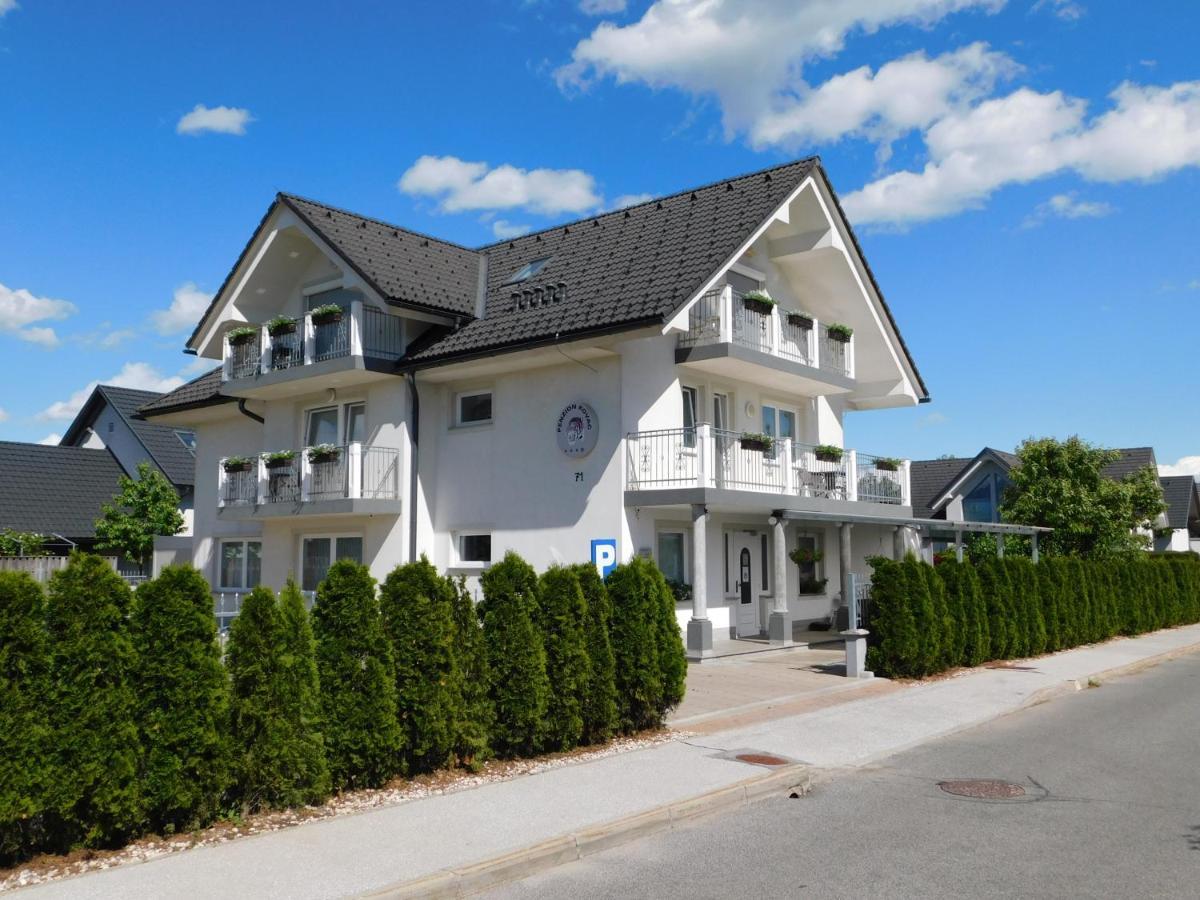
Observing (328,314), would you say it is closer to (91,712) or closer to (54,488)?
(91,712)

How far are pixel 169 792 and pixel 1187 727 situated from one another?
11312mm

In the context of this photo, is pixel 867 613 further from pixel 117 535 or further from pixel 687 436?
pixel 117 535

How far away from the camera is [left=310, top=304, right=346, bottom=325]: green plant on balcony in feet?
69.8

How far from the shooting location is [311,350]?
21.9 meters

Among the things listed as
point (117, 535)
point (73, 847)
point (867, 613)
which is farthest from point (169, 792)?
point (117, 535)

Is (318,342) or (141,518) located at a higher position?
(318,342)

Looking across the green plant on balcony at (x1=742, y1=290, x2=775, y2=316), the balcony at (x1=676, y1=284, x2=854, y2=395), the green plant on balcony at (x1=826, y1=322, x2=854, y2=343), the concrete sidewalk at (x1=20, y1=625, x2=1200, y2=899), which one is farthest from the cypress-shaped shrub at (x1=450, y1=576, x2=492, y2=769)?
the green plant on balcony at (x1=826, y1=322, x2=854, y2=343)

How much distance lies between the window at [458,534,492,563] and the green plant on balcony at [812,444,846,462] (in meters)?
7.19

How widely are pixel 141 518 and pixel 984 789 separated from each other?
2933 centimetres

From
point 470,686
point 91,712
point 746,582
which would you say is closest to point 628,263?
point 746,582

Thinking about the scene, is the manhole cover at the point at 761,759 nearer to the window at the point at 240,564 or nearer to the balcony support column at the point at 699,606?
the balcony support column at the point at 699,606

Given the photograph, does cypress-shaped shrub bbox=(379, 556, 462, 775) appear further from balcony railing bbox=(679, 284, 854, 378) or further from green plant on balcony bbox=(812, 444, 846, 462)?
green plant on balcony bbox=(812, 444, 846, 462)

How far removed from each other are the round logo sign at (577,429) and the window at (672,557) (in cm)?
243

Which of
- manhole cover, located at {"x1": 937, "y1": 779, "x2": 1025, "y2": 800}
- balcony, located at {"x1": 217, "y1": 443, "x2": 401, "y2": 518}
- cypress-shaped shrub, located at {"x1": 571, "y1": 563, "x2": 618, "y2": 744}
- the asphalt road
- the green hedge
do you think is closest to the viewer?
the asphalt road
